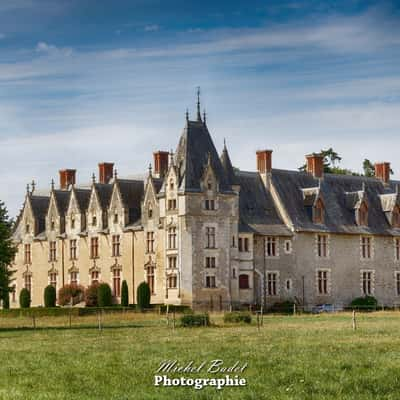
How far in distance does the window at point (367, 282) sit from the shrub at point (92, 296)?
1536 cm

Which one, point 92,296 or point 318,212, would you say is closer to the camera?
point 92,296

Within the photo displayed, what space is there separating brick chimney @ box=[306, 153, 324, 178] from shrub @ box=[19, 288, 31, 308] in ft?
59.1

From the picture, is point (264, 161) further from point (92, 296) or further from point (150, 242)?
point (92, 296)

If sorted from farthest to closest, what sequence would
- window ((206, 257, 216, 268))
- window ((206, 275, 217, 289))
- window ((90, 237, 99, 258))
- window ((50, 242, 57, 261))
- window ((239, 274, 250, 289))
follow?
window ((50, 242, 57, 261)), window ((90, 237, 99, 258)), window ((239, 274, 250, 289)), window ((206, 257, 216, 268)), window ((206, 275, 217, 289))

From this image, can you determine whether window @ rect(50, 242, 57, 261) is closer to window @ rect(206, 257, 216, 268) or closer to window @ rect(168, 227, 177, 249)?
window @ rect(168, 227, 177, 249)

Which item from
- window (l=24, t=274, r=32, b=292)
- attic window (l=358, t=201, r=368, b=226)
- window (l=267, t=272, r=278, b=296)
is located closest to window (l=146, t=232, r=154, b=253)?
window (l=267, t=272, r=278, b=296)

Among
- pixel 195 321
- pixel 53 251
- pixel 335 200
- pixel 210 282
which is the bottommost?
pixel 195 321

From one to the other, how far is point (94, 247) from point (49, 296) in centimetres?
366

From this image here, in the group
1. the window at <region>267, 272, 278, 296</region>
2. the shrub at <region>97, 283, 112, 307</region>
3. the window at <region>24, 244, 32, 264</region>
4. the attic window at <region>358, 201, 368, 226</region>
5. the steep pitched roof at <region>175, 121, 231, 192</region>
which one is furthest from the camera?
the window at <region>24, 244, 32, 264</region>

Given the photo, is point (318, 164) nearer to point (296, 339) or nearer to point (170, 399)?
point (296, 339)

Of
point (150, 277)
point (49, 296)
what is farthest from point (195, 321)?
point (49, 296)

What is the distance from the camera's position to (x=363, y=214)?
62.7 m

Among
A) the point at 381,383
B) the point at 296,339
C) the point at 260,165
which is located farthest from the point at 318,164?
the point at 381,383

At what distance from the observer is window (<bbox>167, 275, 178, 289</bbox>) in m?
54.2
